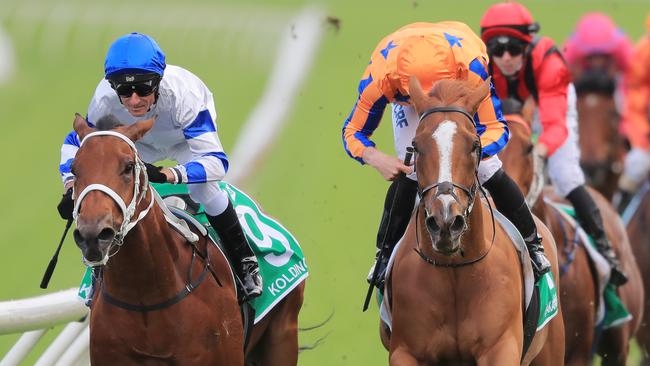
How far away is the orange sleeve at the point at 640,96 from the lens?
11805mm

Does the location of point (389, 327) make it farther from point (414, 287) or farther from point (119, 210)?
point (119, 210)

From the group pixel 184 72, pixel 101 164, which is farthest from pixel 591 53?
pixel 101 164

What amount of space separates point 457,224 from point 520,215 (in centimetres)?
119

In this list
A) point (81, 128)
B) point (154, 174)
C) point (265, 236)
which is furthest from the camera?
point (265, 236)

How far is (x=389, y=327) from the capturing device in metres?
6.38

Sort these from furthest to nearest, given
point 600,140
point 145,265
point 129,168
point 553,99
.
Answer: point 600,140
point 553,99
point 145,265
point 129,168

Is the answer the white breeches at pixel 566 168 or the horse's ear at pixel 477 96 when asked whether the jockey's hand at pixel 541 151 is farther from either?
the horse's ear at pixel 477 96

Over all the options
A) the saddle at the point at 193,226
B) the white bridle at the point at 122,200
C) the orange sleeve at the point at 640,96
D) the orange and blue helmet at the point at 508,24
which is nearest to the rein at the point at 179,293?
the saddle at the point at 193,226

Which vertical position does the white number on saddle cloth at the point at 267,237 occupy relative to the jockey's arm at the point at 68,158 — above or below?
below

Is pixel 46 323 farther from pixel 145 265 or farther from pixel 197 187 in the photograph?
pixel 145 265

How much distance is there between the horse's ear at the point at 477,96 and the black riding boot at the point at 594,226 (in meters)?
3.00

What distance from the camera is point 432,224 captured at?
17.4 feet

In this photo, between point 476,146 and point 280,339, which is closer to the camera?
point 476,146

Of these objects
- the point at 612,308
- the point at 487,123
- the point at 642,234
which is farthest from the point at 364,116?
the point at 642,234
